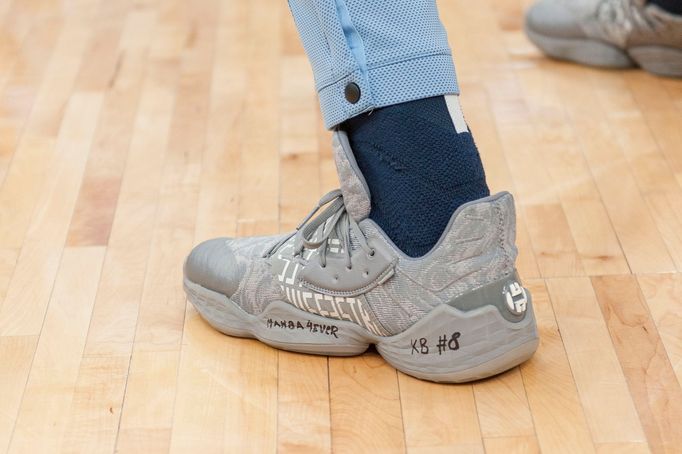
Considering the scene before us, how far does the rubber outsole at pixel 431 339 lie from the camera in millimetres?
1122

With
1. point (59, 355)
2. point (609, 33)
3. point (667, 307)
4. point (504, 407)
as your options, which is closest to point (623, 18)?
point (609, 33)

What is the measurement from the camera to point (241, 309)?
1.25 metres

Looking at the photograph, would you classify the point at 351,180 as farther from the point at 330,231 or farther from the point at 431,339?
the point at 431,339

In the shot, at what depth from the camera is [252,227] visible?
4.92 feet

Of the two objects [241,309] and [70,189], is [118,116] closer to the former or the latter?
[70,189]

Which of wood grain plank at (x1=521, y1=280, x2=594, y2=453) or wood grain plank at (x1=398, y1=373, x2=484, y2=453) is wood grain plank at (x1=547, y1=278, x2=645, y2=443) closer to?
wood grain plank at (x1=521, y1=280, x2=594, y2=453)

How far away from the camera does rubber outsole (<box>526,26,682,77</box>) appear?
187 cm

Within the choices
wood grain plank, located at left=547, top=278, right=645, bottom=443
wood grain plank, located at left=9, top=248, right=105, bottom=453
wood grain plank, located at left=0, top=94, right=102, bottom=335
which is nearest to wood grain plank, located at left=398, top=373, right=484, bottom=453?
wood grain plank, located at left=547, top=278, right=645, bottom=443

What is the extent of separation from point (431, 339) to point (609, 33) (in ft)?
3.17

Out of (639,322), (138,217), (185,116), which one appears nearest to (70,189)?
(138,217)

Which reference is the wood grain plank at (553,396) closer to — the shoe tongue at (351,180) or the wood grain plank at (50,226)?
the shoe tongue at (351,180)

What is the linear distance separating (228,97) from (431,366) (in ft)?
2.85

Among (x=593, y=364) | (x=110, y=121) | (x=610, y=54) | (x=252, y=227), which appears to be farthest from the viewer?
(x=610, y=54)

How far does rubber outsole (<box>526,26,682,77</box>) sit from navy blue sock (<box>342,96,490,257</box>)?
0.86 m
